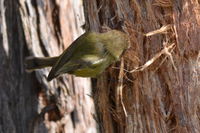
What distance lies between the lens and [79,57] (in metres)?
3.26

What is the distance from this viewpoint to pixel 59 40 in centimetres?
434

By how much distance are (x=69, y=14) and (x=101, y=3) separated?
3.32 feet

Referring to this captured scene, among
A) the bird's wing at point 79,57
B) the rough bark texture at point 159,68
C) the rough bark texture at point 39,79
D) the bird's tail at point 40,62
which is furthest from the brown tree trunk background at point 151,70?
the rough bark texture at point 39,79

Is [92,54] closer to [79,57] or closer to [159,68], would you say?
[79,57]

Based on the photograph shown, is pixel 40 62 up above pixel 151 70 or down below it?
above

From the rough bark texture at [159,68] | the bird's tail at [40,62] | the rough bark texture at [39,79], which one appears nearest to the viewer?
the rough bark texture at [159,68]

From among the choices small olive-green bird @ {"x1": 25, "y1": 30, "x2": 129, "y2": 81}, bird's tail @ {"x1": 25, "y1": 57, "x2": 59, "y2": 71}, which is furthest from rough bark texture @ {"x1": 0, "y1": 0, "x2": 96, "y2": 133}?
small olive-green bird @ {"x1": 25, "y1": 30, "x2": 129, "y2": 81}

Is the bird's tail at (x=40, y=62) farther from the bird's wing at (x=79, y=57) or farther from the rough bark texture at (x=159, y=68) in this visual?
the rough bark texture at (x=159, y=68)

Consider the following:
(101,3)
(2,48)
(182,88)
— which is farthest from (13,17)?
(182,88)

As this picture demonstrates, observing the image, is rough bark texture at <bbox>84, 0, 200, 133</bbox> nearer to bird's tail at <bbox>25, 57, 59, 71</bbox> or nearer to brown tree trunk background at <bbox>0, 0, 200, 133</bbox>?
brown tree trunk background at <bbox>0, 0, 200, 133</bbox>

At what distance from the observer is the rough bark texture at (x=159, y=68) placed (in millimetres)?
3133

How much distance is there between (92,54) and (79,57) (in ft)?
0.30

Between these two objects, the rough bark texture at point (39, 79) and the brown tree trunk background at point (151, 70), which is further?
the rough bark texture at point (39, 79)

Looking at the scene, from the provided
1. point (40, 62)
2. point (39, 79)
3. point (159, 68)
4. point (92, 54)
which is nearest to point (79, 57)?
point (92, 54)
